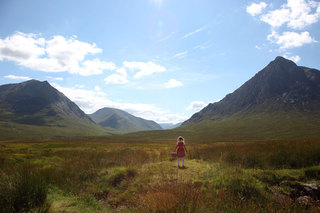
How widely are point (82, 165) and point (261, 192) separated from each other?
31.1 ft

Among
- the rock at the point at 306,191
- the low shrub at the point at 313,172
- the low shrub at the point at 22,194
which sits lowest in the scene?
the rock at the point at 306,191

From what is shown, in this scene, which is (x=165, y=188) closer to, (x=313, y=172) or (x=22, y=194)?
(x=22, y=194)

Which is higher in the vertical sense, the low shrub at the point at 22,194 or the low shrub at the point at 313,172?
the low shrub at the point at 22,194

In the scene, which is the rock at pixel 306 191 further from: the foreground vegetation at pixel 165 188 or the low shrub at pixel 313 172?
the low shrub at pixel 313 172

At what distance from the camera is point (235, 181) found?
7.01 meters

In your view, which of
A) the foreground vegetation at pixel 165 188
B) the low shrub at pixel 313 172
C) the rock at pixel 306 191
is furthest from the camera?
the low shrub at pixel 313 172

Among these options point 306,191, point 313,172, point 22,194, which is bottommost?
point 306,191

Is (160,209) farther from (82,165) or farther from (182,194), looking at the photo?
(82,165)

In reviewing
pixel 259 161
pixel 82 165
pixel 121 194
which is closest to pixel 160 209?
pixel 121 194

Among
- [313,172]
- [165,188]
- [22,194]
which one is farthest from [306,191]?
[22,194]

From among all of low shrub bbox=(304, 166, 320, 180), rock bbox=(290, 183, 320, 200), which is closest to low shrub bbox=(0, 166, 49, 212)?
rock bbox=(290, 183, 320, 200)

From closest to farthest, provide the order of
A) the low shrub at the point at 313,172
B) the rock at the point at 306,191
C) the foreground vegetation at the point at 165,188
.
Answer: the foreground vegetation at the point at 165,188, the rock at the point at 306,191, the low shrub at the point at 313,172

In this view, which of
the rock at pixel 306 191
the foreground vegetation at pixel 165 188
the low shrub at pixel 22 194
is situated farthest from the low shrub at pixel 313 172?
the low shrub at pixel 22 194

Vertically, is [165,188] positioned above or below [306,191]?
above
